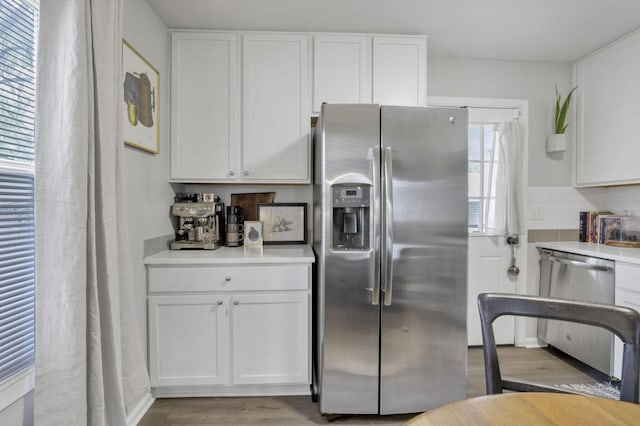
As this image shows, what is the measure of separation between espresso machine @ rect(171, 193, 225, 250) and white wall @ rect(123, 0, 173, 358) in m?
0.09

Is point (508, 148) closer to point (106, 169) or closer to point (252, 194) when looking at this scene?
point (252, 194)

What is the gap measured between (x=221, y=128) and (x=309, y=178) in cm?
73

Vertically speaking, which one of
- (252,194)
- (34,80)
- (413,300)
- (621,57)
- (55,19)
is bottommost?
(413,300)

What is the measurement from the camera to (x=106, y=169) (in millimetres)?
1335

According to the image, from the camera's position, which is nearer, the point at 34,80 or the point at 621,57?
the point at 34,80

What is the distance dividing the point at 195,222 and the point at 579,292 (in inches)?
113

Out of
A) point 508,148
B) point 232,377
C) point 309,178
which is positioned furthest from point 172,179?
point 508,148

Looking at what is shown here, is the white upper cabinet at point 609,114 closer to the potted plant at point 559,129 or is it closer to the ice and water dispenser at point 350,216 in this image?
A: the potted plant at point 559,129

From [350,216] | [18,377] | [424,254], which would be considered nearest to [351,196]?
[350,216]

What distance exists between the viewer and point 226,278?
201 centimetres

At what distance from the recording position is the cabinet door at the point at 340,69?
7.80 feet

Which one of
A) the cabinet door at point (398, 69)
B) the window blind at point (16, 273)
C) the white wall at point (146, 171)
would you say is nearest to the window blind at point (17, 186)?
the window blind at point (16, 273)

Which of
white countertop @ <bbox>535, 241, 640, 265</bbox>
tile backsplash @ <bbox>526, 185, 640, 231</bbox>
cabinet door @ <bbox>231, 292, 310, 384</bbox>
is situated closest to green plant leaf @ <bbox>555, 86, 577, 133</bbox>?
tile backsplash @ <bbox>526, 185, 640, 231</bbox>

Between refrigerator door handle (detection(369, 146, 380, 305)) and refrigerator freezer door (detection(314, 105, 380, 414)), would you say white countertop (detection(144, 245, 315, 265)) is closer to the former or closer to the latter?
refrigerator freezer door (detection(314, 105, 380, 414))
